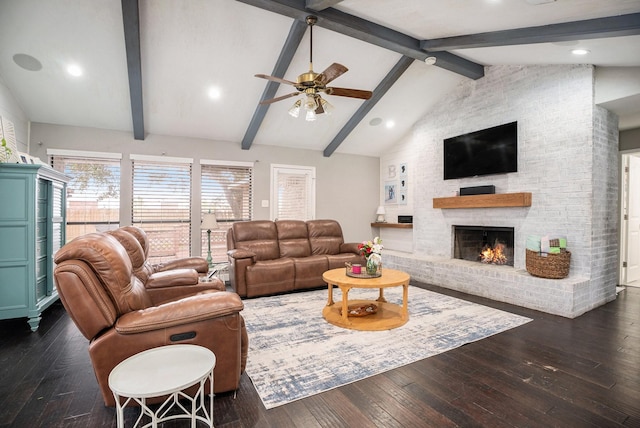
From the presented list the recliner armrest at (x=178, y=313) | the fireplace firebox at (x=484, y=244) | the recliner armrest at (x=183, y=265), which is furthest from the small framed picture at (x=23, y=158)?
the fireplace firebox at (x=484, y=244)

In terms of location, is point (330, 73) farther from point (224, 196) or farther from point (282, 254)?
point (224, 196)

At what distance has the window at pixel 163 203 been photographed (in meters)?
5.25

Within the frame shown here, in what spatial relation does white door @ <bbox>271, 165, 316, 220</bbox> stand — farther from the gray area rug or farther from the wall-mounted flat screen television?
the wall-mounted flat screen television

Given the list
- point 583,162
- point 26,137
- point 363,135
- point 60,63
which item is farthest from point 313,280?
point 26,137

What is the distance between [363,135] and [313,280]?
11.1 ft

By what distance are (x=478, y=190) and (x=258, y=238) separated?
3597mm

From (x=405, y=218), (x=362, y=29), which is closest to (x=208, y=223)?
(x=362, y=29)

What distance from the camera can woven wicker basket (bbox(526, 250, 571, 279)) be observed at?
3.81 meters

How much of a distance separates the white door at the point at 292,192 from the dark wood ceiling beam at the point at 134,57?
2501 millimetres

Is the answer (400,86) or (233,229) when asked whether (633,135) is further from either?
(233,229)

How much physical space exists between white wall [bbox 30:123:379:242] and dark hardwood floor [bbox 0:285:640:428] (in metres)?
3.09

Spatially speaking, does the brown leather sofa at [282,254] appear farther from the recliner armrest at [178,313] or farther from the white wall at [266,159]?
the recliner armrest at [178,313]

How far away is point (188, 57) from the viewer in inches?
159

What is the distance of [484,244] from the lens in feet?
17.5
